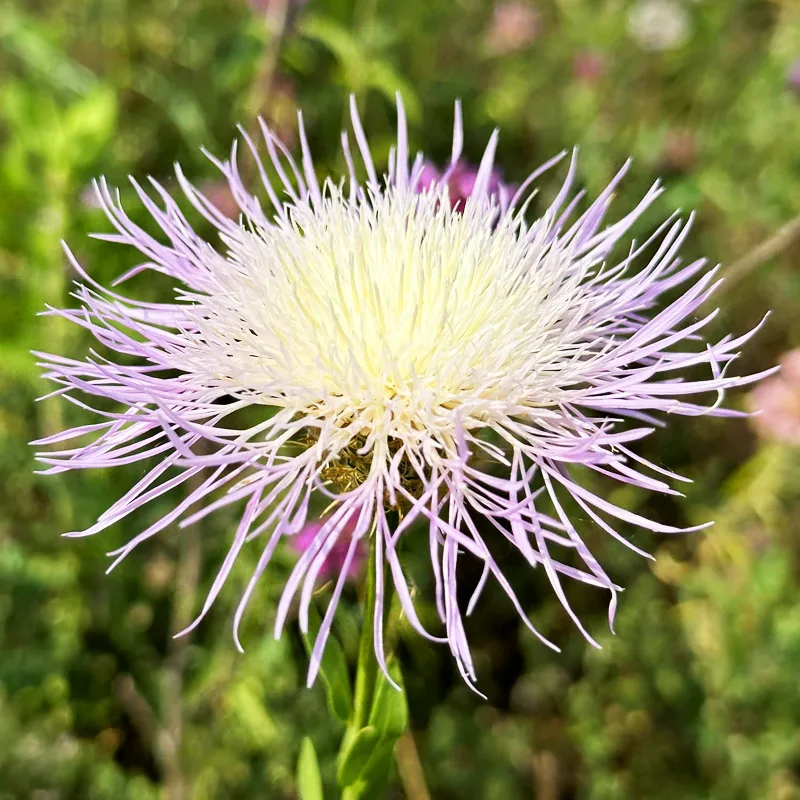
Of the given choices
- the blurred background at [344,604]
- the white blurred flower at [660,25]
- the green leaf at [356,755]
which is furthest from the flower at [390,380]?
the white blurred flower at [660,25]

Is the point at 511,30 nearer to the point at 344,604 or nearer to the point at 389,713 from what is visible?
the point at 344,604

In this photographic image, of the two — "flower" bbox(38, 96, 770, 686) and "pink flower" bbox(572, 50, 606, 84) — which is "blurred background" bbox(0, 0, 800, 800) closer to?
"flower" bbox(38, 96, 770, 686)


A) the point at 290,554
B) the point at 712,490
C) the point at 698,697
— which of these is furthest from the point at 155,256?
the point at 712,490

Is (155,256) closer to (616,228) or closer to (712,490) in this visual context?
(616,228)

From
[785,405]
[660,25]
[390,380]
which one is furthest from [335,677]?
[660,25]

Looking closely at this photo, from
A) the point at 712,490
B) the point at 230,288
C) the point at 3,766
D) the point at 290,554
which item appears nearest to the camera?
the point at 230,288

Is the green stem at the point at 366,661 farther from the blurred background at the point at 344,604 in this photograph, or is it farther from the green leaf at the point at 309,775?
the blurred background at the point at 344,604

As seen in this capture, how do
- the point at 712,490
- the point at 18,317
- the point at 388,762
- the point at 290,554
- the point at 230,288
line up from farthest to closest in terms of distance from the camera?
the point at 712,490 → the point at 18,317 → the point at 290,554 → the point at 230,288 → the point at 388,762
